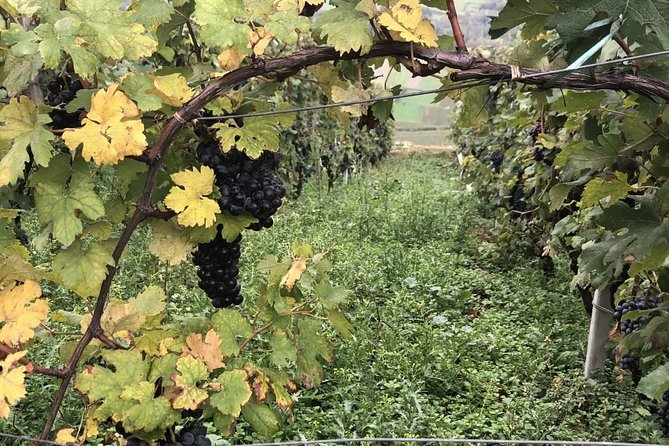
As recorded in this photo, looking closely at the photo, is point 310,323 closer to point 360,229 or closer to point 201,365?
point 201,365

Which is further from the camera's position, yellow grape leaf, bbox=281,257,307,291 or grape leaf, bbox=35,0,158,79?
yellow grape leaf, bbox=281,257,307,291

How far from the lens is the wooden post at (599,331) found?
3.07 metres

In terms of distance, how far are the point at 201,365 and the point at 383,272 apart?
3529 millimetres

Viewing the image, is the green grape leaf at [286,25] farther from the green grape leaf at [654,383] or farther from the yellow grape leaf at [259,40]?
the green grape leaf at [654,383]

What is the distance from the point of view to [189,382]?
3.96 ft

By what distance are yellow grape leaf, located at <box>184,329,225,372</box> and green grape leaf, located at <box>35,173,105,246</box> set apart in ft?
1.01

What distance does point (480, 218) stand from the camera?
7109mm

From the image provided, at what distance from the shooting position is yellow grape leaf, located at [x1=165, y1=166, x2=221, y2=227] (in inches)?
49.8

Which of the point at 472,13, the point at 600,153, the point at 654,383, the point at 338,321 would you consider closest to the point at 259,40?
the point at 338,321

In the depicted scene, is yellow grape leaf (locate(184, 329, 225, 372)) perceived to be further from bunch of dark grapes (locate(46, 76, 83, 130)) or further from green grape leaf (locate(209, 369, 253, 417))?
bunch of dark grapes (locate(46, 76, 83, 130))

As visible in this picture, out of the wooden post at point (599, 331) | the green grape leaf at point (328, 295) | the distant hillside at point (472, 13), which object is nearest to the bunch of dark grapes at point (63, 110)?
the green grape leaf at point (328, 295)

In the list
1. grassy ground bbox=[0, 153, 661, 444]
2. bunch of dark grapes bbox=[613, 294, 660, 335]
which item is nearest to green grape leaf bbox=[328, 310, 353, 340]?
grassy ground bbox=[0, 153, 661, 444]

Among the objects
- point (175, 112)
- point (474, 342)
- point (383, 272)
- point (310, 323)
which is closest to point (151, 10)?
point (175, 112)

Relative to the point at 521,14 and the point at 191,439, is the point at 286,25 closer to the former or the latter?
the point at 521,14
